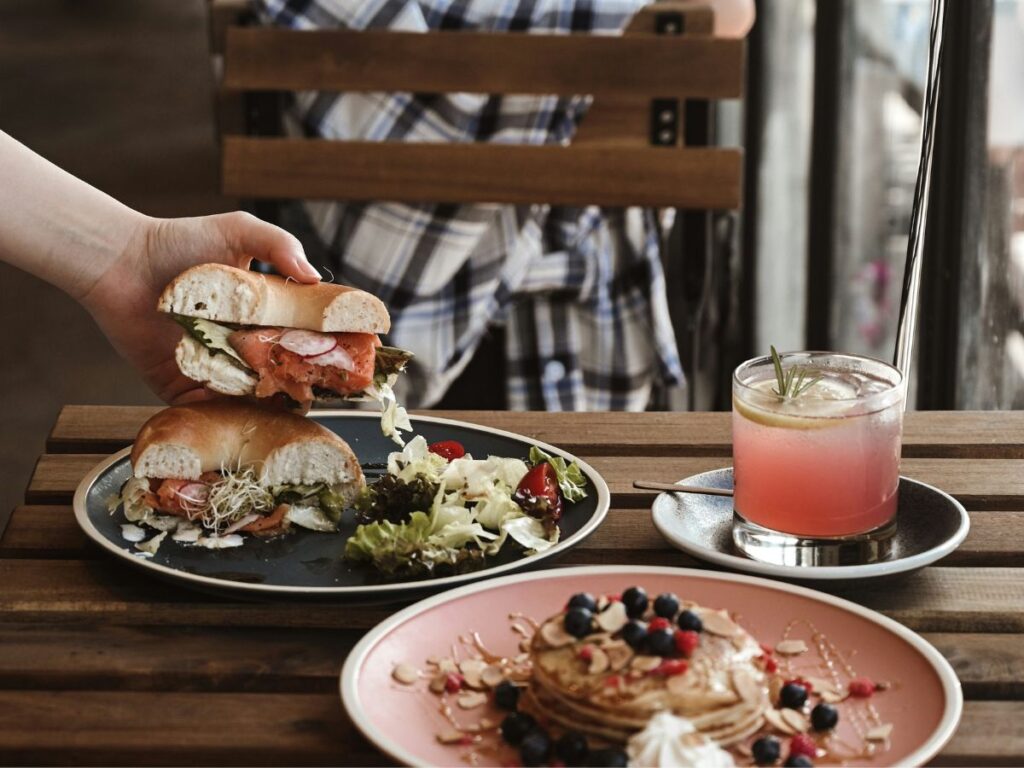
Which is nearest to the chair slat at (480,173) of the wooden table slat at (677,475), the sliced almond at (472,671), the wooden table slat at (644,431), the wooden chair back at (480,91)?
the wooden chair back at (480,91)

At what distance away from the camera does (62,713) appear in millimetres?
947

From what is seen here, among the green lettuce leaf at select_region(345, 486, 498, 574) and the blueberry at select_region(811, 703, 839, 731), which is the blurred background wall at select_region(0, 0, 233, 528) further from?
the blueberry at select_region(811, 703, 839, 731)

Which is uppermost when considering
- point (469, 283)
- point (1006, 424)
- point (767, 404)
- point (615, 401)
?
point (767, 404)

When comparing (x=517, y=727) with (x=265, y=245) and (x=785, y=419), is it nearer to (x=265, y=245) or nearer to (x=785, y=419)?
(x=785, y=419)

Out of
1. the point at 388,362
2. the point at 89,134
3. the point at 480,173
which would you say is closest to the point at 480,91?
the point at 480,173

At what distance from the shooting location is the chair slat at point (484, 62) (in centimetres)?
248

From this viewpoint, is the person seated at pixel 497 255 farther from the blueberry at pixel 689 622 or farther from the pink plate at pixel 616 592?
the blueberry at pixel 689 622

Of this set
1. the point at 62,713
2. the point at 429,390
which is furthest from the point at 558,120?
the point at 62,713

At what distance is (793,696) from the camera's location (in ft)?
2.95

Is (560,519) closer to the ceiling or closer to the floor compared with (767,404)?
closer to the floor

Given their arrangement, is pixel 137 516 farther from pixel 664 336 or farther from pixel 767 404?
pixel 664 336

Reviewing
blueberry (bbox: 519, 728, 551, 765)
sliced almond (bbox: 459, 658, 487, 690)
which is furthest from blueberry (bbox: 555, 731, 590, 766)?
sliced almond (bbox: 459, 658, 487, 690)

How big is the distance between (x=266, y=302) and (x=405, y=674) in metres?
0.47

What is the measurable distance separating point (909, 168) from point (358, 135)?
3.68 feet
